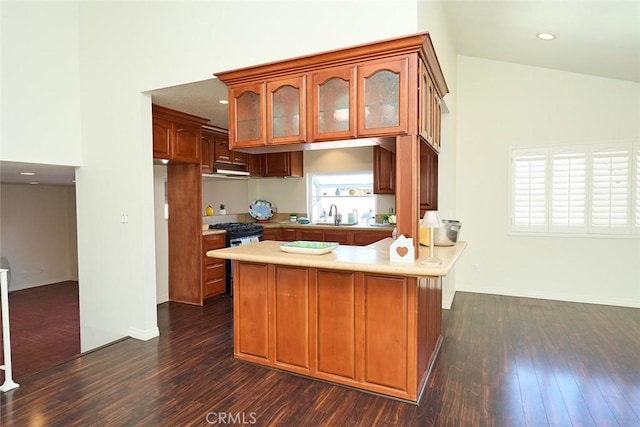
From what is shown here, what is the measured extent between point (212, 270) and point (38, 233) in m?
4.26

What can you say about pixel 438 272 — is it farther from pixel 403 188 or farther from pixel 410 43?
pixel 410 43

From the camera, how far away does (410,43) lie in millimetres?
2412

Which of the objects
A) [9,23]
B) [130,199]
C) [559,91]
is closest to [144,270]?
[130,199]

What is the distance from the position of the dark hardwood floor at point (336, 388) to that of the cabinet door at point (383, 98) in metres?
1.84

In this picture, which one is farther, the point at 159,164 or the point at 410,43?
the point at 159,164

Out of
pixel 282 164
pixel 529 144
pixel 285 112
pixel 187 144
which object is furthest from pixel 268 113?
pixel 529 144

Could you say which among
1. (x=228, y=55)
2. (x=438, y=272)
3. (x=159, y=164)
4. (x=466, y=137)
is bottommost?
(x=438, y=272)

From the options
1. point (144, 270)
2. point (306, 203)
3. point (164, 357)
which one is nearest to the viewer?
point (164, 357)

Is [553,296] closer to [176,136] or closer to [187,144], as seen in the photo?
[187,144]

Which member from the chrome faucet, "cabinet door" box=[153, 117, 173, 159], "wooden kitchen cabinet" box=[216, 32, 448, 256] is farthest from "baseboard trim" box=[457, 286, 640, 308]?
"cabinet door" box=[153, 117, 173, 159]

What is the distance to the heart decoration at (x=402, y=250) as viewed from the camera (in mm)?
2373

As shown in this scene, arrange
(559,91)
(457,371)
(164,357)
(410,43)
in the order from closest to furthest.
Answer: (410,43) → (457,371) → (164,357) → (559,91)

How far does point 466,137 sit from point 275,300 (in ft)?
12.7

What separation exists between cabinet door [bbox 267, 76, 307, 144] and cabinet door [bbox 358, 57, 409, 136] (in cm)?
47
